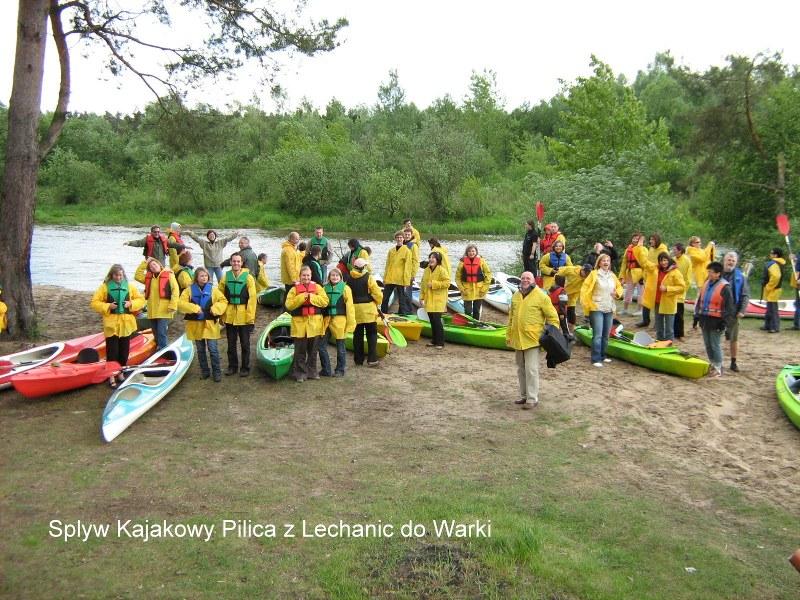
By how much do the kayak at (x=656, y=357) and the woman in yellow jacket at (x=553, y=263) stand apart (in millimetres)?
1122

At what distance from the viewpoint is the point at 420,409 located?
7.66m

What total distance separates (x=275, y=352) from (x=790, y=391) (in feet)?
20.6

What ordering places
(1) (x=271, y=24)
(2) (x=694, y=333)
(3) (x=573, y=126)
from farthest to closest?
(3) (x=573, y=126)
(2) (x=694, y=333)
(1) (x=271, y=24)

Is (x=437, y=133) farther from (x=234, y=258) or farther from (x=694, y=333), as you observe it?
(x=234, y=258)

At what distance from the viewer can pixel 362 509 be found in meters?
5.18

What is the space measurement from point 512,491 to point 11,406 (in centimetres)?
560

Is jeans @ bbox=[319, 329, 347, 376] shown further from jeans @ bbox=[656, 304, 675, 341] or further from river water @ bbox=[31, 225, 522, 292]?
river water @ bbox=[31, 225, 522, 292]

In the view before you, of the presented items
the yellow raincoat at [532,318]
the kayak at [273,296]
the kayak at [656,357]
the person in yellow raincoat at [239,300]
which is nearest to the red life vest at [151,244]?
the kayak at [273,296]

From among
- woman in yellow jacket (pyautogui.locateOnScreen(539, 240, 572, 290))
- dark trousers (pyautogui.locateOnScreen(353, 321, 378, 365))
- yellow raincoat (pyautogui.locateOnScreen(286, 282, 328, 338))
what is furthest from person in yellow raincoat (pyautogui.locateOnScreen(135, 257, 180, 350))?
woman in yellow jacket (pyautogui.locateOnScreen(539, 240, 572, 290))

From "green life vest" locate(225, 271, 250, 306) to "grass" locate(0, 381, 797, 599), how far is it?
56.9 inches

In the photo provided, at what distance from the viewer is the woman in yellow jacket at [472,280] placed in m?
11.4

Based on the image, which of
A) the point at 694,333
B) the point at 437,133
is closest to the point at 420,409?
the point at 694,333

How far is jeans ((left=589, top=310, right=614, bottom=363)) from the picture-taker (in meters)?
9.59

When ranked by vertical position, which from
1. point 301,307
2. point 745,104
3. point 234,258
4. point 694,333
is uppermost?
point 745,104
